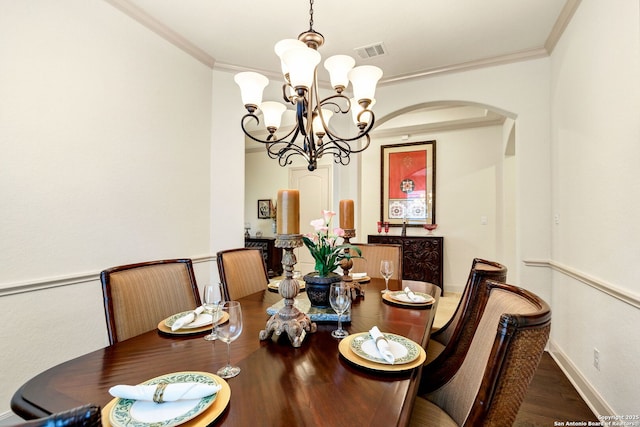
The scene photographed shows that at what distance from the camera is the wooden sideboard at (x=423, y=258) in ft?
14.8

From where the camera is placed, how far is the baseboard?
1780mm

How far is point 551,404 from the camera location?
1932mm

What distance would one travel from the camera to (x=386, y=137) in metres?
5.11

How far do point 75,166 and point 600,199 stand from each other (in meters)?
3.30

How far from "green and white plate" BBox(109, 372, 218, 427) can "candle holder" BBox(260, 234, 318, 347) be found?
1.20ft

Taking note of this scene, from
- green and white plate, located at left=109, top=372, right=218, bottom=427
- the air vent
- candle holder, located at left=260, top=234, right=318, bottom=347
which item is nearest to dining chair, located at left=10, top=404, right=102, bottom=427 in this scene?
green and white plate, located at left=109, top=372, right=218, bottom=427

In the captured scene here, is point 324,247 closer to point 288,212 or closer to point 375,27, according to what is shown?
point 288,212

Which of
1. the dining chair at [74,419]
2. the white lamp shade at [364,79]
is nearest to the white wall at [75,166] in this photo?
the white lamp shade at [364,79]

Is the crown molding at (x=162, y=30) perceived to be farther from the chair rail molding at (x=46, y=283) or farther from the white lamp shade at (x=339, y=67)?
the chair rail molding at (x=46, y=283)

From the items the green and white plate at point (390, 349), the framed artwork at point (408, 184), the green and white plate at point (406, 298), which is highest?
the framed artwork at point (408, 184)

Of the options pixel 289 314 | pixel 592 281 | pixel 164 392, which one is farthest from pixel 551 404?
pixel 164 392

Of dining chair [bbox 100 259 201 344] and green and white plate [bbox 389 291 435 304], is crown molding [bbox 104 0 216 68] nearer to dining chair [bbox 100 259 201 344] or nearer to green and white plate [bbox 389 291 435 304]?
dining chair [bbox 100 259 201 344]

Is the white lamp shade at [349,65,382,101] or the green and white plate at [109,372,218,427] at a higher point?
the white lamp shade at [349,65,382,101]

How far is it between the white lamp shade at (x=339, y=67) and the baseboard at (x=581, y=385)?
8.03 ft
